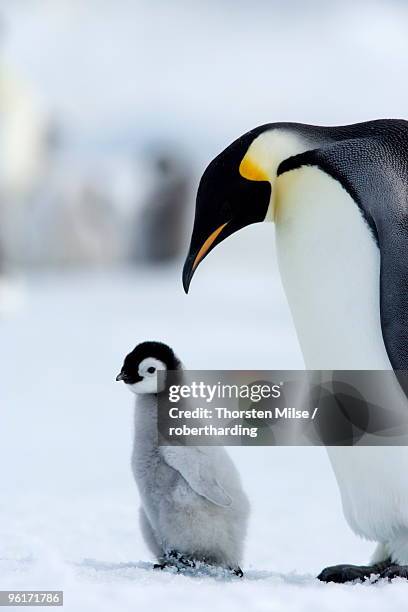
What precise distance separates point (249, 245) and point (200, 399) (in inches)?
249

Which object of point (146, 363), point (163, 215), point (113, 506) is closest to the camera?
point (146, 363)

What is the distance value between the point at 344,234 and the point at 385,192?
0.05 meters

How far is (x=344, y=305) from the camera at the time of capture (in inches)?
34.3

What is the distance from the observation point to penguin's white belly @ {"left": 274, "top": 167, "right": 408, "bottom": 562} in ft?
2.81

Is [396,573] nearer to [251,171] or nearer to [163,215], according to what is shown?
[251,171]

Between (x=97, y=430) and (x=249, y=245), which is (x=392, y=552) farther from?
(x=249, y=245)

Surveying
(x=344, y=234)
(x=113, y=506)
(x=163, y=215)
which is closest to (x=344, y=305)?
(x=344, y=234)

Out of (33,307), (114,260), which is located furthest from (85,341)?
(114,260)

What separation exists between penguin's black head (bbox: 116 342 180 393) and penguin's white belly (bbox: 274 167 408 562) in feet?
0.47

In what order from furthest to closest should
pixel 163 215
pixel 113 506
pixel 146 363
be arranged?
pixel 163 215, pixel 113 506, pixel 146 363

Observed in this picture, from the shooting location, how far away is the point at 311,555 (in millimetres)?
932

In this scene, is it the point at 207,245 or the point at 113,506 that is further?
the point at 113,506

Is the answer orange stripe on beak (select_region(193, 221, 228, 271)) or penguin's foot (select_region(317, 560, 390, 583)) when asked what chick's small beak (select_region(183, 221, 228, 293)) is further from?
penguin's foot (select_region(317, 560, 390, 583))

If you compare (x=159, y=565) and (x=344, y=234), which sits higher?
(x=344, y=234)
